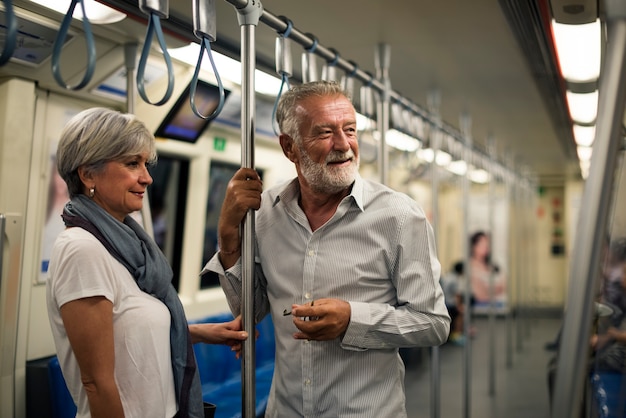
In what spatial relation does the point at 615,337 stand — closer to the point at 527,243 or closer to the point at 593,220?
the point at 593,220

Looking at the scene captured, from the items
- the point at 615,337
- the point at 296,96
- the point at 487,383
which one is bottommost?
the point at 487,383

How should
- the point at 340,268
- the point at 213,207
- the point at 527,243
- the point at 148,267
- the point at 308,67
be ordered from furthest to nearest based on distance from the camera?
the point at 527,243, the point at 213,207, the point at 308,67, the point at 340,268, the point at 148,267

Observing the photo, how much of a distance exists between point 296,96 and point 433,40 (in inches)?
72.7

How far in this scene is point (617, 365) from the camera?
2180mm

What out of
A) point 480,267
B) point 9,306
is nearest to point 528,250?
point 480,267

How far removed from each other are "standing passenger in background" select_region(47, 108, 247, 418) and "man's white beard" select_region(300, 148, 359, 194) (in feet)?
1.63

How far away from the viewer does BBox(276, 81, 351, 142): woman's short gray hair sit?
2084 millimetres

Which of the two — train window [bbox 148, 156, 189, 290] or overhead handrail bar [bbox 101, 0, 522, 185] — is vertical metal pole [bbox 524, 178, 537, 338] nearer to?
train window [bbox 148, 156, 189, 290]

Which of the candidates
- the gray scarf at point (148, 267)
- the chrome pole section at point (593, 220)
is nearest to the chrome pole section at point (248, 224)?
the gray scarf at point (148, 267)

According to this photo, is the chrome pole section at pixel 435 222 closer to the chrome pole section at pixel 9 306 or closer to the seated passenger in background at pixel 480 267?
the chrome pole section at pixel 9 306

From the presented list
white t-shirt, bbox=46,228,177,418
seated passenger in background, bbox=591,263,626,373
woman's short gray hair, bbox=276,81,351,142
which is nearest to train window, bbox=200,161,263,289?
woman's short gray hair, bbox=276,81,351,142

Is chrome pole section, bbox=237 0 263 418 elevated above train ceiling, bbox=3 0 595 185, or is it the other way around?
train ceiling, bbox=3 0 595 185

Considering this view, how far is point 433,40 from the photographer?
12.1 ft

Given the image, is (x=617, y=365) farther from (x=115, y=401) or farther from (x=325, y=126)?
(x=115, y=401)
